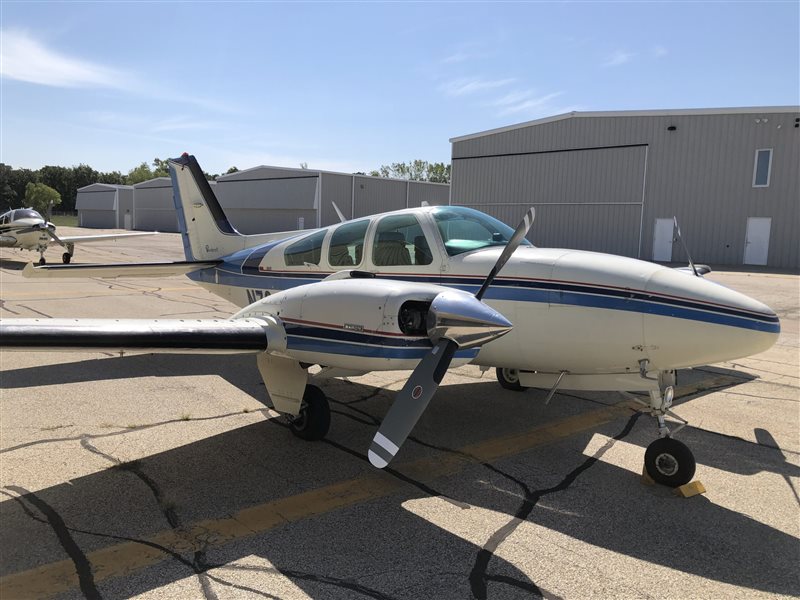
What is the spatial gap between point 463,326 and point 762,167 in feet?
97.2

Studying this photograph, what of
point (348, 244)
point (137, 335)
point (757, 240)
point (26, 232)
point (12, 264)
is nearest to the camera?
point (137, 335)

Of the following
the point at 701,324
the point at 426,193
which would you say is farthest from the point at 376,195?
the point at 701,324

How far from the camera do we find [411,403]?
414cm

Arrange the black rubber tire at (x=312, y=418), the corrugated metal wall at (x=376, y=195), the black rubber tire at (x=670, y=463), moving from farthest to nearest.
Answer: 1. the corrugated metal wall at (x=376, y=195)
2. the black rubber tire at (x=312, y=418)
3. the black rubber tire at (x=670, y=463)

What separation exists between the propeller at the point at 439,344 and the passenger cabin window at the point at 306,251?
10.3 feet

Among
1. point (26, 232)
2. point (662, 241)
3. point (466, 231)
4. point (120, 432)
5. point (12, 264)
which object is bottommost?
point (12, 264)


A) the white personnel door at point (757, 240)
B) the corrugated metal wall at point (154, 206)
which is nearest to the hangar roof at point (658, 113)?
the white personnel door at point (757, 240)

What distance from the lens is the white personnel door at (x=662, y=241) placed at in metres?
29.6

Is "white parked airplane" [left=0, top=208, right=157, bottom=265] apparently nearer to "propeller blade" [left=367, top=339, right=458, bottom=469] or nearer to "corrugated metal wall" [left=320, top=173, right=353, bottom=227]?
"propeller blade" [left=367, top=339, right=458, bottom=469]

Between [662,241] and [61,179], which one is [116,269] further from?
[61,179]

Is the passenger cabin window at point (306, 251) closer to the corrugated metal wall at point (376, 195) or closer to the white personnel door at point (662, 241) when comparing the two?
the white personnel door at point (662, 241)

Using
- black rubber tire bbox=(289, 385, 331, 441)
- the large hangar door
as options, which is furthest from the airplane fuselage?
the large hangar door

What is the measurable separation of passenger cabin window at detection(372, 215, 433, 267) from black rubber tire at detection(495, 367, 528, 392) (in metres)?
2.43

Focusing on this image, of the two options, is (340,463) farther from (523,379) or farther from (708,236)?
(708,236)
